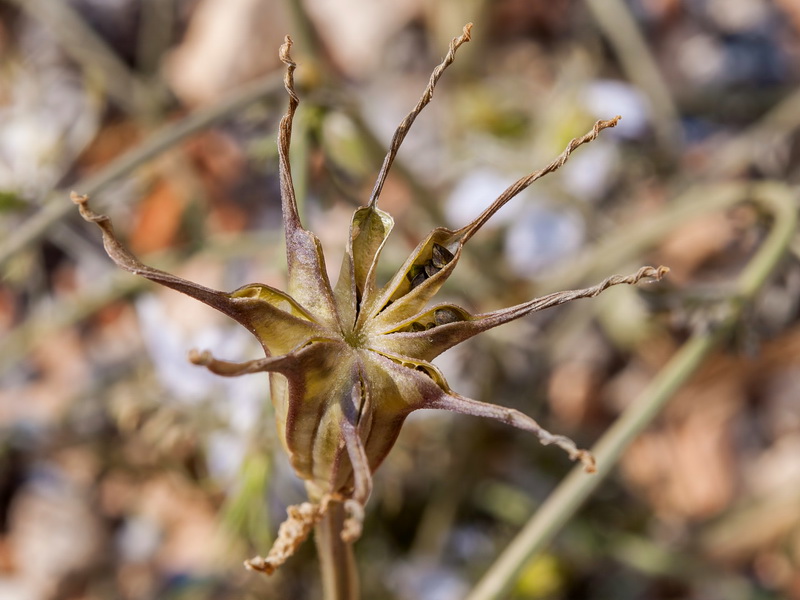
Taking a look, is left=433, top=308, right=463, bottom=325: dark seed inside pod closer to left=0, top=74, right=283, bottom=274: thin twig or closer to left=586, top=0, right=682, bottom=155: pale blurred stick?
left=0, top=74, right=283, bottom=274: thin twig

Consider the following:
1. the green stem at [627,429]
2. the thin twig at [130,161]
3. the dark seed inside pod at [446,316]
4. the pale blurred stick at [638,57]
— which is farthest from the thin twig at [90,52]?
the dark seed inside pod at [446,316]

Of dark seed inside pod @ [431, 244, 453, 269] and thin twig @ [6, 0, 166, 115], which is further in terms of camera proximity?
thin twig @ [6, 0, 166, 115]

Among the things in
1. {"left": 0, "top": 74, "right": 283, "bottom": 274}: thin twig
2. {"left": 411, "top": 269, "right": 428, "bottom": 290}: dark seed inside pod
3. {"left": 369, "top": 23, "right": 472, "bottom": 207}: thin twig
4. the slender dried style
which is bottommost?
the slender dried style

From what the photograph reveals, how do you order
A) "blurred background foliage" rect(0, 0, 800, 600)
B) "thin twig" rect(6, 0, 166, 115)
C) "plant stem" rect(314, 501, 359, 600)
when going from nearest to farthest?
"plant stem" rect(314, 501, 359, 600) → "blurred background foliage" rect(0, 0, 800, 600) → "thin twig" rect(6, 0, 166, 115)

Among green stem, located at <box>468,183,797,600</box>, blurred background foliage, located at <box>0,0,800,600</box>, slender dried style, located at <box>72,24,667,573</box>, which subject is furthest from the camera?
blurred background foliage, located at <box>0,0,800,600</box>

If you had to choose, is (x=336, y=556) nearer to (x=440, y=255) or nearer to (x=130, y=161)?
(x=440, y=255)

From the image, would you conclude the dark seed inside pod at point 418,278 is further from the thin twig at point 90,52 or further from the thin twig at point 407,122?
the thin twig at point 90,52

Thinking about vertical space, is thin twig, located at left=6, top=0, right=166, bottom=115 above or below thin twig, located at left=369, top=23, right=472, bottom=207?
above

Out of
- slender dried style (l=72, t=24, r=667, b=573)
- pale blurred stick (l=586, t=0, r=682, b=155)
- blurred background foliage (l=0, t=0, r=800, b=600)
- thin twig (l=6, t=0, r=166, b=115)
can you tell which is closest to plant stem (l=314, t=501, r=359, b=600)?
slender dried style (l=72, t=24, r=667, b=573)
